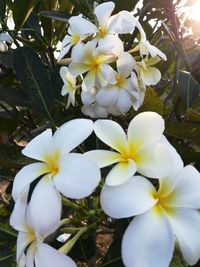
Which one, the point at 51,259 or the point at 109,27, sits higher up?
the point at 109,27

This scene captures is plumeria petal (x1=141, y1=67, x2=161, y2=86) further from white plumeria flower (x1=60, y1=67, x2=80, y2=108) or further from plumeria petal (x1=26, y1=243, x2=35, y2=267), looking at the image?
plumeria petal (x1=26, y1=243, x2=35, y2=267)

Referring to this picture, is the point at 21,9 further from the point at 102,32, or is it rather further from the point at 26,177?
the point at 26,177

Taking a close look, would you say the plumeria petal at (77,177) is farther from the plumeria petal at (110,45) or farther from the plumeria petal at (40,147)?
the plumeria petal at (110,45)

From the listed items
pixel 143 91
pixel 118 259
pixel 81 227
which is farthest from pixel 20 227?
pixel 143 91

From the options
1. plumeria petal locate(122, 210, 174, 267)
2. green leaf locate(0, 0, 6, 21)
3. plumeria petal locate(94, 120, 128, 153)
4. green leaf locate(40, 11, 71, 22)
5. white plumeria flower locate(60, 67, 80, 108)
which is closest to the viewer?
plumeria petal locate(122, 210, 174, 267)

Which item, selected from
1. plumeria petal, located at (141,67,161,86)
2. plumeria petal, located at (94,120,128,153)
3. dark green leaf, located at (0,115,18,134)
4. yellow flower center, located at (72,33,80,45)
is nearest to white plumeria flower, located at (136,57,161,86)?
plumeria petal, located at (141,67,161,86)

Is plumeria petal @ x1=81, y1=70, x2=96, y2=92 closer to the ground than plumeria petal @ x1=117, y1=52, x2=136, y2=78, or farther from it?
closer to the ground

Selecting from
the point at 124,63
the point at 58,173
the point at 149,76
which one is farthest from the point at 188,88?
the point at 58,173
